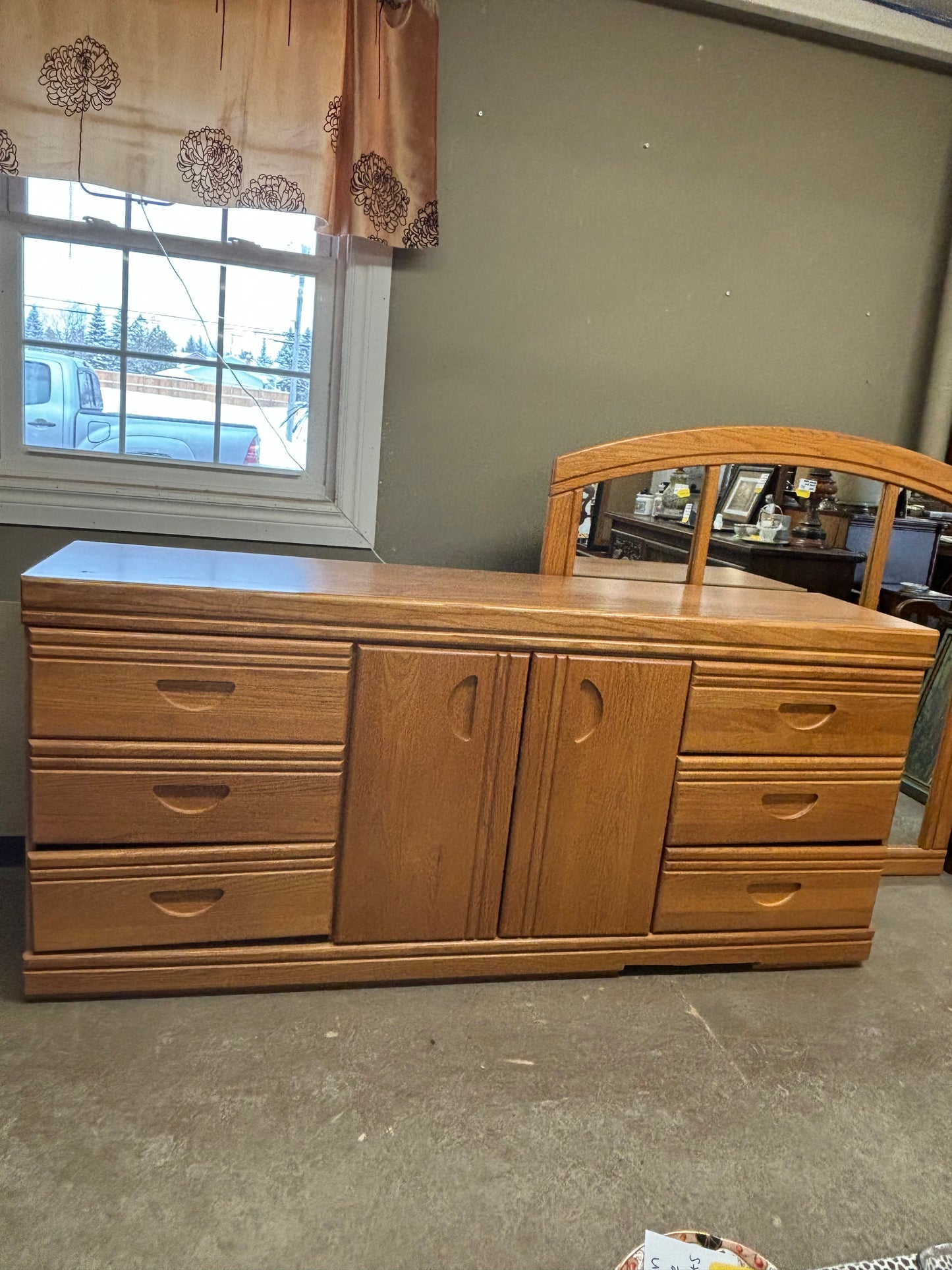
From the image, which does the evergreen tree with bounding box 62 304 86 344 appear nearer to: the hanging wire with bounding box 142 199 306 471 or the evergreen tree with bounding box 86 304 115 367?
the evergreen tree with bounding box 86 304 115 367

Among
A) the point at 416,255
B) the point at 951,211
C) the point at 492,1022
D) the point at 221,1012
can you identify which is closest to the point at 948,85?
the point at 951,211

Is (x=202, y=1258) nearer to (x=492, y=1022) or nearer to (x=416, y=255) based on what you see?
(x=492, y=1022)

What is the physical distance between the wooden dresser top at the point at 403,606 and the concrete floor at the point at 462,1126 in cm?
72

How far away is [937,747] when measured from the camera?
8.05 ft

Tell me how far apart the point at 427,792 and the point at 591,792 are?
0.33m

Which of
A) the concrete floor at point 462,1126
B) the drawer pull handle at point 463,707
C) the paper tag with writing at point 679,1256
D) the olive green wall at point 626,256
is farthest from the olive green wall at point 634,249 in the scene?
the paper tag with writing at point 679,1256

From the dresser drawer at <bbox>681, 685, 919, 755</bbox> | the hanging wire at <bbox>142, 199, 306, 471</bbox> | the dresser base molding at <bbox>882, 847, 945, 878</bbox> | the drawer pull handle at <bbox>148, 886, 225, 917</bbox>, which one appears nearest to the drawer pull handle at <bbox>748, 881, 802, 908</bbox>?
the dresser drawer at <bbox>681, 685, 919, 755</bbox>

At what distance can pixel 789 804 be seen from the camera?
1.92 metres

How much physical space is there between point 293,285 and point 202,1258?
6.37ft

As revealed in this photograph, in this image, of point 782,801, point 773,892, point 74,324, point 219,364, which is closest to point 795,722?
point 782,801

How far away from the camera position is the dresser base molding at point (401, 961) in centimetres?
162

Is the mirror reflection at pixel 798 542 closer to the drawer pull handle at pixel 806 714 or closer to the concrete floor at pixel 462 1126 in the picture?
the drawer pull handle at pixel 806 714

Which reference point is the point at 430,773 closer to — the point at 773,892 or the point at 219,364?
the point at 773,892

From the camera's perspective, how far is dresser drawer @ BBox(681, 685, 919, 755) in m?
1.81
